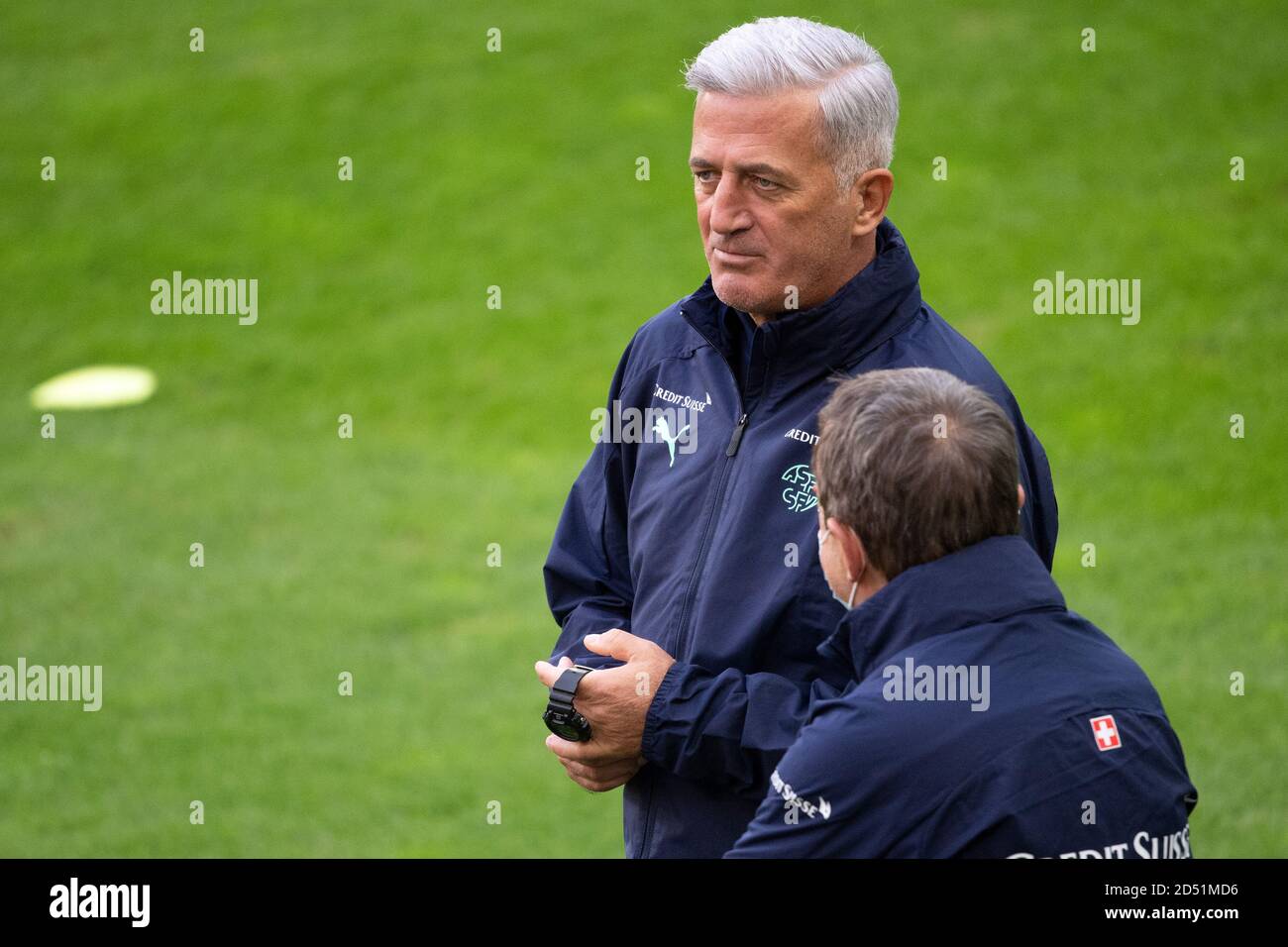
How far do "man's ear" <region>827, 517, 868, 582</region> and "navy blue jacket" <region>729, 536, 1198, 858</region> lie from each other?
0.08 metres

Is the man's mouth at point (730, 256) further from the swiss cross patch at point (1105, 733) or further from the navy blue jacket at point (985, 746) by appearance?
the swiss cross patch at point (1105, 733)

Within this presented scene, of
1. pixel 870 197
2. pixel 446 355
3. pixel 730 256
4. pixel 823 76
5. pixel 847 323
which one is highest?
pixel 446 355

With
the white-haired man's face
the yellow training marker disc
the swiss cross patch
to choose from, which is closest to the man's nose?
the white-haired man's face

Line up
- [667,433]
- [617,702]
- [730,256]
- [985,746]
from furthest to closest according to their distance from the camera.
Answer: [667,433]
[730,256]
[617,702]
[985,746]

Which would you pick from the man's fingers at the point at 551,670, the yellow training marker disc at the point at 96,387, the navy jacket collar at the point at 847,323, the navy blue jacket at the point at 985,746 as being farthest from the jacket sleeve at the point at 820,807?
the yellow training marker disc at the point at 96,387

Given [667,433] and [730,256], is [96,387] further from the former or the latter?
[730,256]

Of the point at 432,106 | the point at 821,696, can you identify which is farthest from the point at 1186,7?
the point at 821,696

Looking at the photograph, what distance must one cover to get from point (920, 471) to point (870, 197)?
90 centimetres

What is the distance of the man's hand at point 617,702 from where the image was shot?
9.57 ft

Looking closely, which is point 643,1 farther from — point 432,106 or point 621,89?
point 432,106

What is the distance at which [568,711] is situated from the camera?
117 inches

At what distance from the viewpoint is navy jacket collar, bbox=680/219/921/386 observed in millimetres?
2975

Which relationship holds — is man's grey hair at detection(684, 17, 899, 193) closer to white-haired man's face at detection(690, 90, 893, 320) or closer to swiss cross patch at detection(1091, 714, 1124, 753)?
white-haired man's face at detection(690, 90, 893, 320)

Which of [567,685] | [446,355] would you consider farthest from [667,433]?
[446,355]
